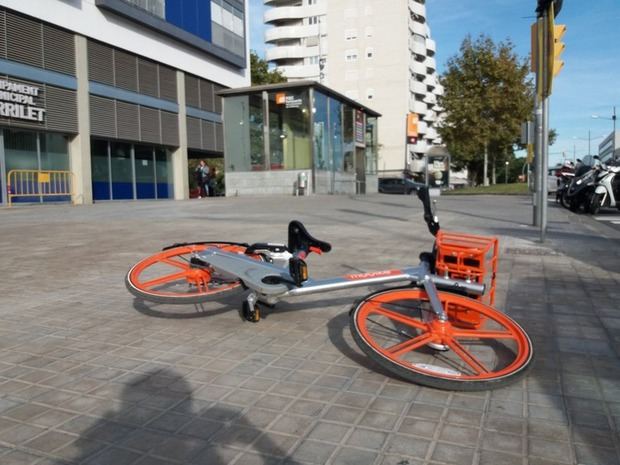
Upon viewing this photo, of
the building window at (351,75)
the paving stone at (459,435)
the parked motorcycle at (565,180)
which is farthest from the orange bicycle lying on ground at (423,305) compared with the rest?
the building window at (351,75)

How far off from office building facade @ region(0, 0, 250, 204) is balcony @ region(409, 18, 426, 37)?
45334 millimetres

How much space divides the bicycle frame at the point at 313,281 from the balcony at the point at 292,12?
77.5m

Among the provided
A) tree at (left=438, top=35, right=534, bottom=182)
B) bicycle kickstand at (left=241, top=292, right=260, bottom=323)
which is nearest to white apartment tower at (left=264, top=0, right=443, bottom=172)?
tree at (left=438, top=35, right=534, bottom=182)

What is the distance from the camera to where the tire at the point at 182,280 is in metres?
4.45

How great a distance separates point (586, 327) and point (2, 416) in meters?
3.93

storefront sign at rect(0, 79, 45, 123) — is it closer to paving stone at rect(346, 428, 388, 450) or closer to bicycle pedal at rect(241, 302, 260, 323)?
bicycle pedal at rect(241, 302, 260, 323)

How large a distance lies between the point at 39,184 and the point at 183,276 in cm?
2052

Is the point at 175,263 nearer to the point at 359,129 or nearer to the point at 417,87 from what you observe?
the point at 359,129

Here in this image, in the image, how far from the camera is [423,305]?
11.7 ft

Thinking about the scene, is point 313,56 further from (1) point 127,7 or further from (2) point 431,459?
(2) point 431,459

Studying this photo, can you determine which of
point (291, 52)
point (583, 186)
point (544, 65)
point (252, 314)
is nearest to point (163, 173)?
point (583, 186)

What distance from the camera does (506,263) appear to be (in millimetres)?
7020

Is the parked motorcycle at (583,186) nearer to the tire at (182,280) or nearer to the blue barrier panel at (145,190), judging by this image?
the tire at (182,280)

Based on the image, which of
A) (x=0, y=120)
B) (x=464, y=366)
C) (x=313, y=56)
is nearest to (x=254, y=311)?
(x=464, y=366)
